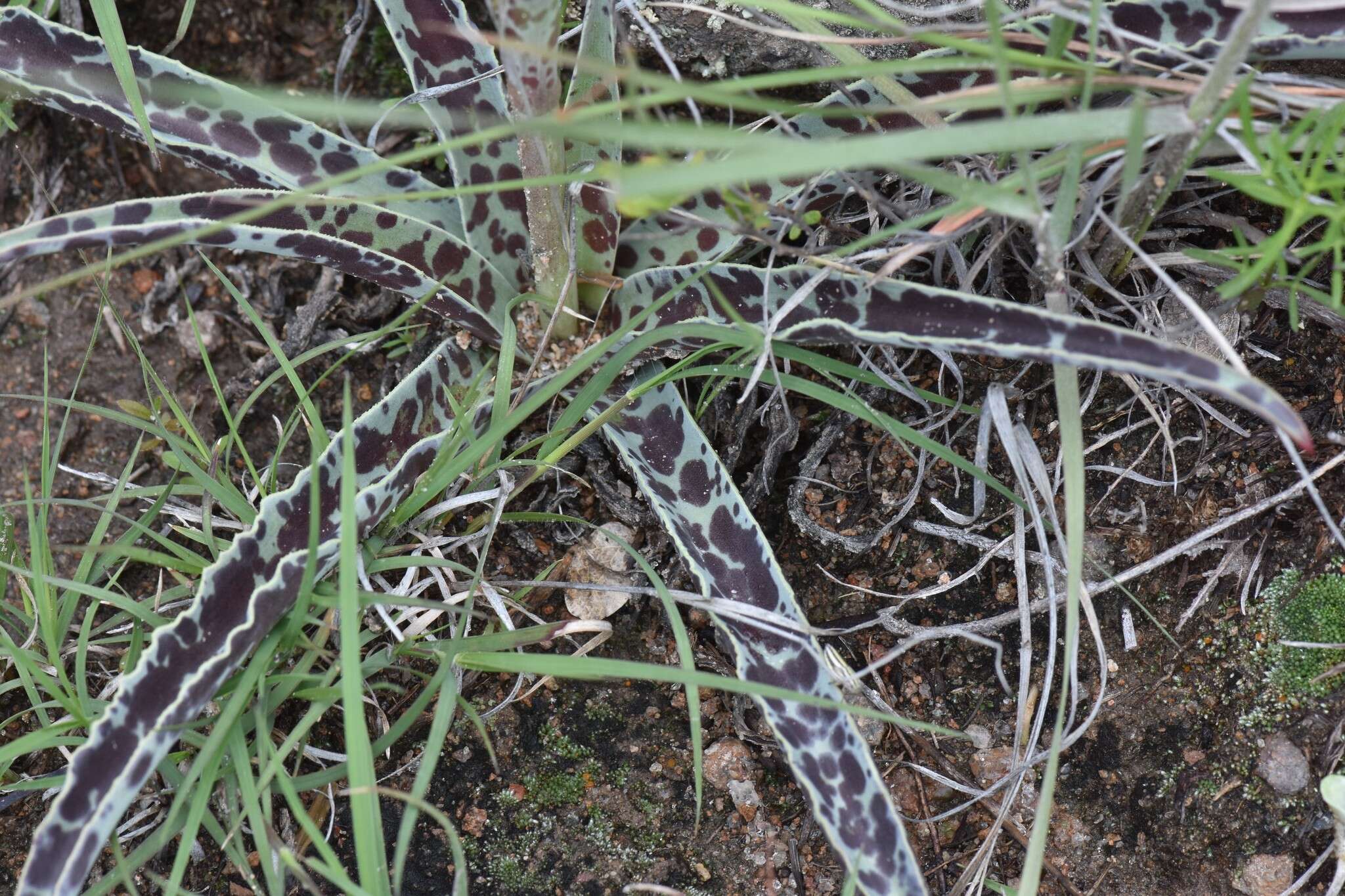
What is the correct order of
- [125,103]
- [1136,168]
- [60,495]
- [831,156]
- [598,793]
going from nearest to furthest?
[831,156] → [1136,168] → [125,103] → [598,793] → [60,495]

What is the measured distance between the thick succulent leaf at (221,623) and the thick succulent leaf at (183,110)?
284 mm

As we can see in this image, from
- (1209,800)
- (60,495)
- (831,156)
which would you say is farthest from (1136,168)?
(60,495)

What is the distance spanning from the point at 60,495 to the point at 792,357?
46.5 inches

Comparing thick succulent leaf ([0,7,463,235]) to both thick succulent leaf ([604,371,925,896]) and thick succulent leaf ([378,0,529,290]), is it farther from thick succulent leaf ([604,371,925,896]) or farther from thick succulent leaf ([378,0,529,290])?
thick succulent leaf ([604,371,925,896])

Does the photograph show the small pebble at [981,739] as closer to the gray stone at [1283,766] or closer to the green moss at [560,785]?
the gray stone at [1283,766]

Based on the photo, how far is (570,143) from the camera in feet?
4.08

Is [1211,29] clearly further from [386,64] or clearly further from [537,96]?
[386,64]

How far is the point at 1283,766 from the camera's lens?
1.20 meters

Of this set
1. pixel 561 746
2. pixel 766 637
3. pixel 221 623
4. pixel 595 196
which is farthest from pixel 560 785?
pixel 595 196

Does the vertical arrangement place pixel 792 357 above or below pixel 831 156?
below

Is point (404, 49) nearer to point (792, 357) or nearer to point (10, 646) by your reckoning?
point (792, 357)

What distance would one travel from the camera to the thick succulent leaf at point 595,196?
1.16 m

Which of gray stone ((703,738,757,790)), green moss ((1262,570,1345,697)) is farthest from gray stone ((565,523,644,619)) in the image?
green moss ((1262,570,1345,697))

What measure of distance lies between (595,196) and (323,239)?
33 centimetres
